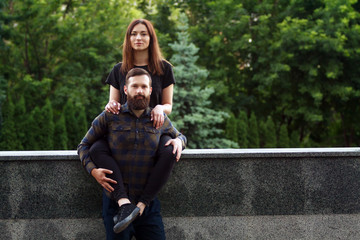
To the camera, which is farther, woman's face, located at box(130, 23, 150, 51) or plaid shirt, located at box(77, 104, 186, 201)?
woman's face, located at box(130, 23, 150, 51)

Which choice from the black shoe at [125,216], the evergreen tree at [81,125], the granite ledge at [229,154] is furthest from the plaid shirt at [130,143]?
the evergreen tree at [81,125]

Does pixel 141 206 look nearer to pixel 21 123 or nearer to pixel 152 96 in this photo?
pixel 152 96

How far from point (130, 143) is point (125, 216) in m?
0.58

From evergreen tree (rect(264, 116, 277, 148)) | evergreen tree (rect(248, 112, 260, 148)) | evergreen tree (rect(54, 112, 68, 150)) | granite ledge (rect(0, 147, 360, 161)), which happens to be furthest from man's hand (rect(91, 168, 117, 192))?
evergreen tree (rect(264, 116, 277, 148))

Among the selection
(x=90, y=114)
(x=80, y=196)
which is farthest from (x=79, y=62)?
(x=80, y=196)

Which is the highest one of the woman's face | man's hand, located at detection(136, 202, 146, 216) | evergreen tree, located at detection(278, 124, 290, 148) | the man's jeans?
the woman's face

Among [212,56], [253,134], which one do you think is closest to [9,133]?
[212,56]

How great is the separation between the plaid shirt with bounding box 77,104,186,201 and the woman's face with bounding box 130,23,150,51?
63cm

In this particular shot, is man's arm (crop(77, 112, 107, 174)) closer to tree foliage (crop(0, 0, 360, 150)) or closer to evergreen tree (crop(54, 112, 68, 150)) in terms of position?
tree foliage (crop(0, 0, 360, 150))

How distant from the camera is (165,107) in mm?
3652

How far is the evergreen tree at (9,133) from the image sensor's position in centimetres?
1512

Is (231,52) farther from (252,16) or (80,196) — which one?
(80,196)

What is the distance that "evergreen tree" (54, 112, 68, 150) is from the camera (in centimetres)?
1552

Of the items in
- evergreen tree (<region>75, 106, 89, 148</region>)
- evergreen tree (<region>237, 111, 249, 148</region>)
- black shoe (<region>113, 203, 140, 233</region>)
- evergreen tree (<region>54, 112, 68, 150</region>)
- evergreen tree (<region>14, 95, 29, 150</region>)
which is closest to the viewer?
black shoe (<region>113, 203, 140, 233</region>)
